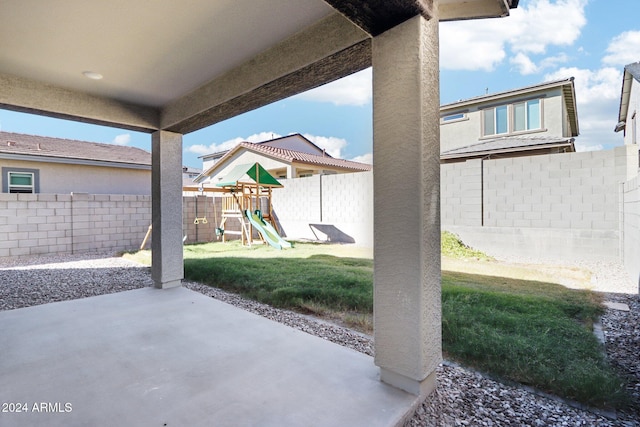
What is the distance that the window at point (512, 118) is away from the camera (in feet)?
35.9

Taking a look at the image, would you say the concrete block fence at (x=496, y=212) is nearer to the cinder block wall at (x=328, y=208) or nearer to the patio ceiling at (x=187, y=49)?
the cinder block wall at (x=328, y=208)

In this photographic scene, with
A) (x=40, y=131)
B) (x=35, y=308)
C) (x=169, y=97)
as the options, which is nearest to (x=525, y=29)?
(x=169, y=97)

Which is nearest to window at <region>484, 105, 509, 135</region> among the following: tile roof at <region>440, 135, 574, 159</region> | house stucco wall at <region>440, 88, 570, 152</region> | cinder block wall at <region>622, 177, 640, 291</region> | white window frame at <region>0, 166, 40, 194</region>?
house stucco wall at <region>440, 88, 570, 152</region>

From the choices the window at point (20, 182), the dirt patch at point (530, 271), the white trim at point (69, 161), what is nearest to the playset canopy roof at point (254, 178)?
the white trim at point (69, 161)

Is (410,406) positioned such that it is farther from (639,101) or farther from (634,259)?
(639,101)

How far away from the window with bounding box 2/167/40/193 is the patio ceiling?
897 centimetres

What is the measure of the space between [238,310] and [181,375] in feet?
4.60

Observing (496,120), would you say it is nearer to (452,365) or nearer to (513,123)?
(513,123)

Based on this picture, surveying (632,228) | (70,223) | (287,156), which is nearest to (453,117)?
(287,156)

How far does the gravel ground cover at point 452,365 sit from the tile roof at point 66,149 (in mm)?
5887

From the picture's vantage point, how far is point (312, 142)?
70.2 ft

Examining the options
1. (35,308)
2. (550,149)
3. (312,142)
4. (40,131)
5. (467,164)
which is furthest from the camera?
(312,142)

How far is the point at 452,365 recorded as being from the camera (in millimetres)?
2400

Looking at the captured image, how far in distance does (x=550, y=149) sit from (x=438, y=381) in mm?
10550
